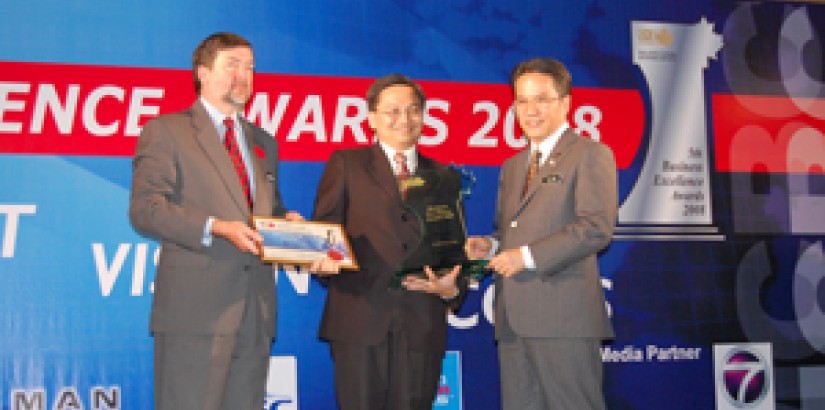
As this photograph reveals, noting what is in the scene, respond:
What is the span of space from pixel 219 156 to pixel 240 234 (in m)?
0.37

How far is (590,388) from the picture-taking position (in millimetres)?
3207

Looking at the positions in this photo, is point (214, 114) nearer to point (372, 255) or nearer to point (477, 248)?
point (372, 255)

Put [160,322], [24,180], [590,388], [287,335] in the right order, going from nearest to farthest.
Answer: [160,322] → [590,388] → [24,180] → [287,335]

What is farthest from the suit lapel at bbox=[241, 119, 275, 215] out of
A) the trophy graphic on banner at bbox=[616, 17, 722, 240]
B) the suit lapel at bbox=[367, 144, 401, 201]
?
the trophy graphic on banner at bbox=[616, 17, 722, 240]

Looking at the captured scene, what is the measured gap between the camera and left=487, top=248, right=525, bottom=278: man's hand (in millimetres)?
3180

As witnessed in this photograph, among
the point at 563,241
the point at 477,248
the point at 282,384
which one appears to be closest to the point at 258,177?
the point at 477,248

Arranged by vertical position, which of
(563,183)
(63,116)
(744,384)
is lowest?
(744,384)

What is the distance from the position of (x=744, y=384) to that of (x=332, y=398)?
8.08 feet

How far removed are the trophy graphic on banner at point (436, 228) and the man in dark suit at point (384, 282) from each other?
0.05 ft

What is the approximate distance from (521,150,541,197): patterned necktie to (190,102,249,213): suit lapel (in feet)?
3.84

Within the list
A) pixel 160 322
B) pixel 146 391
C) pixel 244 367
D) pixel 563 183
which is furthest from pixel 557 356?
pixel 146 391

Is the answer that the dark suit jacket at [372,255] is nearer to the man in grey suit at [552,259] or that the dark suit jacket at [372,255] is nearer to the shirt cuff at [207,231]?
the man in grey suit at [552,259]

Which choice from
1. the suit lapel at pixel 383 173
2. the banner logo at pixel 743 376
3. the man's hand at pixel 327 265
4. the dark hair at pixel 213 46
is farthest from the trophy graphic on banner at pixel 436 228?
the banner logo at pixel 743 376

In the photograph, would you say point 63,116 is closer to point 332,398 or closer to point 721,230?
point 332,398
